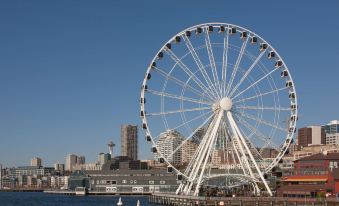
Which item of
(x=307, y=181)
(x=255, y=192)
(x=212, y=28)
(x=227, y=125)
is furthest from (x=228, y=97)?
(x=307, y=181)

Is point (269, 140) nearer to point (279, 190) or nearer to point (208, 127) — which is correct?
point (208, 127)

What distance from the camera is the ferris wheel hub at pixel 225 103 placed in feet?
324

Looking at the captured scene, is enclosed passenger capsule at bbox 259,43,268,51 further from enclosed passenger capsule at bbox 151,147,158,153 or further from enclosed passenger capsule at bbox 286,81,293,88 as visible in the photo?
enclosed passenger capsule at bbox 151,147,158,153

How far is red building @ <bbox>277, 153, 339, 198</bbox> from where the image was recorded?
358 feet

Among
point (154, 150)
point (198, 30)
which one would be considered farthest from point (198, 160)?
point (198, 30)

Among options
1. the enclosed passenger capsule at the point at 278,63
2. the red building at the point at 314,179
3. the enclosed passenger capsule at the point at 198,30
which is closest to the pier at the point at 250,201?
the red building at the point at 314,179

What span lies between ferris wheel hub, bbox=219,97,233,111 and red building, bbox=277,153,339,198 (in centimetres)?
2185

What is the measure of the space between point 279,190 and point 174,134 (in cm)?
2916

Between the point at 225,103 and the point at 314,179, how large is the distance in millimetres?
25047

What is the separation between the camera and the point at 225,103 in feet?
324

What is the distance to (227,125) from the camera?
101062 mm

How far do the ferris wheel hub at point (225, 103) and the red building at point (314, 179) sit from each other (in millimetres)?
Result: 21851

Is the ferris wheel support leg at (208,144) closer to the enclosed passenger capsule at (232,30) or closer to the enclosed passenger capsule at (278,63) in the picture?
the enclosed passenger capsule at (232,30)

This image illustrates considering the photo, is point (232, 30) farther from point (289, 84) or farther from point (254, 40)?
point (289, 84)
